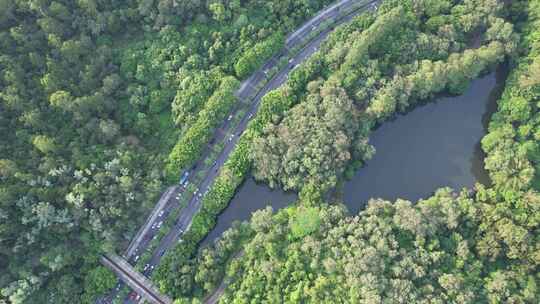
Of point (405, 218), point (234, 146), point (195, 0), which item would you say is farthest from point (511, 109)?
point (195, 0)

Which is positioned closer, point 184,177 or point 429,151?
point 184,177

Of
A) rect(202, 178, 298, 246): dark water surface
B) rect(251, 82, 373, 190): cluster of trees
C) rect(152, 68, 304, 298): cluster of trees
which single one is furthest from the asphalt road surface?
rect(251, 82, 373, 190): cluster of trees

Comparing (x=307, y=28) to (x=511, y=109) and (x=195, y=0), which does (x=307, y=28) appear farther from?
(x=511, y=109)

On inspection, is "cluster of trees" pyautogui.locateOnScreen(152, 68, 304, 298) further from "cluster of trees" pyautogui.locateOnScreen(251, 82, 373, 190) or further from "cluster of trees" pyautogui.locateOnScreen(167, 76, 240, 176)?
"cluster of trees" pyautogui.locateOnScreen(167, 76, 240, 176)

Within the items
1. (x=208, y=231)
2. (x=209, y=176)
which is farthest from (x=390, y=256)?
(x=209, y=176)

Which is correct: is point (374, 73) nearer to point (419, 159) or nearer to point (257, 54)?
point (419, 159)

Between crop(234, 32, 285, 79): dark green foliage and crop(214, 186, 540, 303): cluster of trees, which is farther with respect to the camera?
crop(234, 32, 285, 79): dark green foliage
